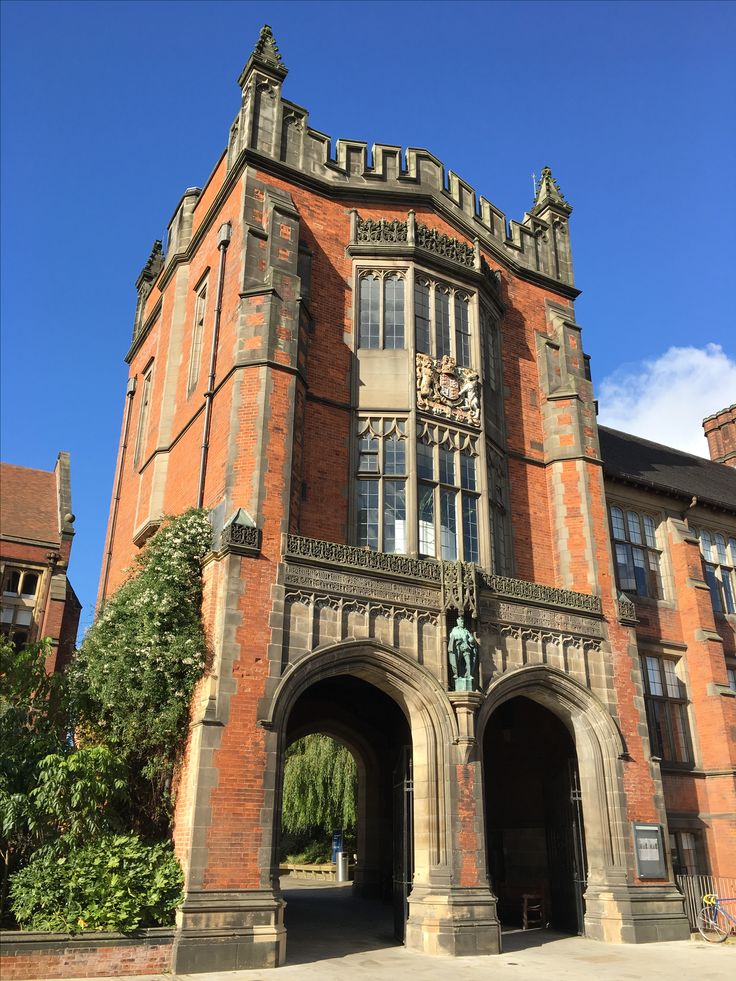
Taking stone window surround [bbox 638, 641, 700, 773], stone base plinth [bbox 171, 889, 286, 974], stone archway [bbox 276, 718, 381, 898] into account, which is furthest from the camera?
stone archway [bbox 276, 718, 381, 898]

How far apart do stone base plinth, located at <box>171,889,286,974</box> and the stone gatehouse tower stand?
0.04 m

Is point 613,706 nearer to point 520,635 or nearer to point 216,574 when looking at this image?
point 520,635

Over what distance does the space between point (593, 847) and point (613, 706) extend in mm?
2950

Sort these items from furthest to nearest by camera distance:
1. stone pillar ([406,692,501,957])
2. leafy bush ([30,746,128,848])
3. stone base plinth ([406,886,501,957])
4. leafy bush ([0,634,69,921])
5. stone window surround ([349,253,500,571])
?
1. stone window surround ([349,253,500,571])
2. stone pillar ([406,692,501,957])
3. stone base plinth ([406,886,501,957])
4. leafy bush ([30,746,128,848])
5. leafy bush ([0,634,69,921])

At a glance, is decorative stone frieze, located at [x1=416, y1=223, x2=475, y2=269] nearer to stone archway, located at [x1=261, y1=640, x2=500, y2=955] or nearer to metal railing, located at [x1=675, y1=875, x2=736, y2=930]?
stone archway, located at [x1=261, y1=640, x2=500, y2=955]

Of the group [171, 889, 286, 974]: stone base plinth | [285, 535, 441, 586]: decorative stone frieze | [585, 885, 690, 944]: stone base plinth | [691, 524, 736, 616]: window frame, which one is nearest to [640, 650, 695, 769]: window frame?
[691, 524, 736, 616]: window frame

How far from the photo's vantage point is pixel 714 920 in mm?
17516

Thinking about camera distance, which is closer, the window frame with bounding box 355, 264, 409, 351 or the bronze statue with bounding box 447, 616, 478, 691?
the bronze statue with bounding box 447, 616, 478, 691

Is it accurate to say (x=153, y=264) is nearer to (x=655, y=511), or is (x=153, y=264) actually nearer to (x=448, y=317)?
(x=448, y=317)

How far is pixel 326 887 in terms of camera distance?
29.9 meters

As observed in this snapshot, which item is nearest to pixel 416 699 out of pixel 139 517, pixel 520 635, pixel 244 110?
pixel 520 635

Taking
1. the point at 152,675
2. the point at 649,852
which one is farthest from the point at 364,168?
the point at 649,852

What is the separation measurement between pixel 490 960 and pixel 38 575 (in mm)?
22404

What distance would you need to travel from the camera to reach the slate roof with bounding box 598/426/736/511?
82.7 ft
